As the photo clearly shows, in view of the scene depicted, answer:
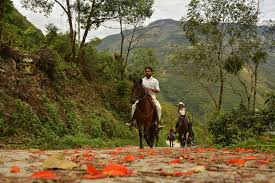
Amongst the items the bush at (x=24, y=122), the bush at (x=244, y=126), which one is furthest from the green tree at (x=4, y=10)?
the bush at (x=244, y=126)

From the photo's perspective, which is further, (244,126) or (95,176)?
(244,126)

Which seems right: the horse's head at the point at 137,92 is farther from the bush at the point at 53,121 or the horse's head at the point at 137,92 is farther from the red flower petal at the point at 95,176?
the red flower petal at the point at 95,176

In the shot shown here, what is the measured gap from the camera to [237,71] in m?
44.3

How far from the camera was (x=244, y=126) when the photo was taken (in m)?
18.6

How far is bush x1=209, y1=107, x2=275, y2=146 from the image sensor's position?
55.6 ft

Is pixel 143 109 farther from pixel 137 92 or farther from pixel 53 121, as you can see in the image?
pixel 53 121

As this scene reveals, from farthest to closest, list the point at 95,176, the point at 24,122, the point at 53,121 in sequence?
1. the point at 53,121
2. the point at 24,122
3. the point at 95,176

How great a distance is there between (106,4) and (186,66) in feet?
57.4

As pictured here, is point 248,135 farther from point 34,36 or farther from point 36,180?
point 34,36

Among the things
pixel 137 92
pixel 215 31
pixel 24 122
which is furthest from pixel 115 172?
pixel 215 31

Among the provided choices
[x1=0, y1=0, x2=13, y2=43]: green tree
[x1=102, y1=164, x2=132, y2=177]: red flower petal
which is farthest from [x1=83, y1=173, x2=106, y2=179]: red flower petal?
[x1=0, y1=0, x2=13, y2=43]: green tree

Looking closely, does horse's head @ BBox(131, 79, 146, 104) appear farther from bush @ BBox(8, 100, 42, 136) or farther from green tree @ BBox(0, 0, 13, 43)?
green tree @ BBox(0, 0, 13, 43)

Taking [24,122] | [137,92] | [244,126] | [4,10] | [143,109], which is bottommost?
[244,126]

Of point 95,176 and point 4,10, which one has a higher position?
point 4,10
